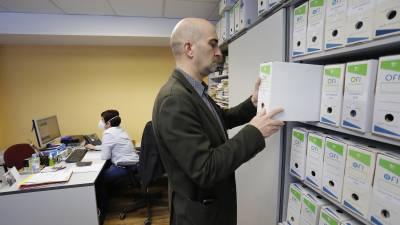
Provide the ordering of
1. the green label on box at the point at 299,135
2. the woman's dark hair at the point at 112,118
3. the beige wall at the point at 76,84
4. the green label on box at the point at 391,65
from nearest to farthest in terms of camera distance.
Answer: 1. the green label on box at the point at 391,65
2. the green label on box at the point at 299,135
3. the woman's dark hair at the point at 112,118
4. the beige wall at the point at 76,84

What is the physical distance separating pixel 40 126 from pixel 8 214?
1.24 meters

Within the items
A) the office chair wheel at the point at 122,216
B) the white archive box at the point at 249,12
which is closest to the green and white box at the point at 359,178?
the white archive box at the point at 249,12

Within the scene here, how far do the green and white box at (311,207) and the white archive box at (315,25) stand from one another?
25.9 inches

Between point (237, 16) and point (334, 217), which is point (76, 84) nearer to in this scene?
point (237, 16)

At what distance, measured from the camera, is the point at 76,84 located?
3.57m

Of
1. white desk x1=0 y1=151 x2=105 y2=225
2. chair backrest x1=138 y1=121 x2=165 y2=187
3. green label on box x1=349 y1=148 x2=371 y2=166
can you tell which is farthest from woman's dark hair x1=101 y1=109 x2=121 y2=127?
green label on box x1=349 y1=148 x2=371 y2=166

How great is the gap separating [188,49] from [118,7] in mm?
2118

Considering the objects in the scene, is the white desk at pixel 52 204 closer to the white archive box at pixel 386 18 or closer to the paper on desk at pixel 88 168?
the paper on desk at pixel 88 168

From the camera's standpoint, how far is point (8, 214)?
1796 mm

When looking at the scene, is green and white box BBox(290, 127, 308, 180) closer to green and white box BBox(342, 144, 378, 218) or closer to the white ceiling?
green and white box BBox(342, 144, 378, 218)

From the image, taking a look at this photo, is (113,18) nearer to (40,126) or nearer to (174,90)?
(40,126)

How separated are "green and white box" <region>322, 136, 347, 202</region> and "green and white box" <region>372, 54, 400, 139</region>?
16 centimetres

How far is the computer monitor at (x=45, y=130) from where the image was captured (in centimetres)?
269

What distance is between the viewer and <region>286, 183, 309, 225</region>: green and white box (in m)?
1.12
